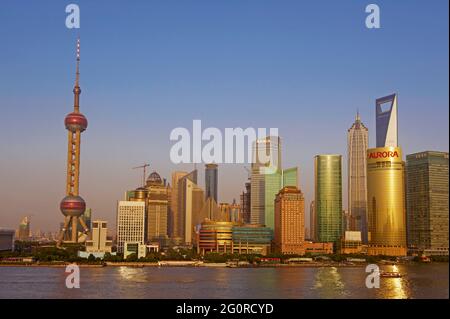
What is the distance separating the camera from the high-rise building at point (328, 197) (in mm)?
79875

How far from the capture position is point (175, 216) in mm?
98562

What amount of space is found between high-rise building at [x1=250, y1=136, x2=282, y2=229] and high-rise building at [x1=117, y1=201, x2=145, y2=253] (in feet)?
65.9

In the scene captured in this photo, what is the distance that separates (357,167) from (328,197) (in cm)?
1860

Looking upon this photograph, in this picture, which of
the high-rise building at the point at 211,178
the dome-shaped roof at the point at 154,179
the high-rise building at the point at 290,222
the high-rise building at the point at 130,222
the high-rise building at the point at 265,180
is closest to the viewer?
the high-rise building at the point at 290,222

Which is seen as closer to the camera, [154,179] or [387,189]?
[387,189]

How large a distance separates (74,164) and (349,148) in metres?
47.8

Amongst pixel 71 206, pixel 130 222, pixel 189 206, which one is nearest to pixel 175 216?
pixel 189 206

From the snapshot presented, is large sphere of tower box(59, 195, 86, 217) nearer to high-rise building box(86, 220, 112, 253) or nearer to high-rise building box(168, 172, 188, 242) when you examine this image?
high-rise building box(86, 220, 112, 253)

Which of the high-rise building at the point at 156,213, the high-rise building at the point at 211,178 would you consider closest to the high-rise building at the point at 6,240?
the high-rise building at the point at 156,213

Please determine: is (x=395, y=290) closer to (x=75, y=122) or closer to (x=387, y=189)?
(x=387, y=189)

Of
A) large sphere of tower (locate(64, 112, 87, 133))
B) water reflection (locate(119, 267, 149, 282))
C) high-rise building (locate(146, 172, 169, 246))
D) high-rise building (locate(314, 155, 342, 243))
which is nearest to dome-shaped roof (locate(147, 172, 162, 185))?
high-rise building (locate(146, 172, 169, 246))

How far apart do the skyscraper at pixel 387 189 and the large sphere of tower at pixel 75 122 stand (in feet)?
107

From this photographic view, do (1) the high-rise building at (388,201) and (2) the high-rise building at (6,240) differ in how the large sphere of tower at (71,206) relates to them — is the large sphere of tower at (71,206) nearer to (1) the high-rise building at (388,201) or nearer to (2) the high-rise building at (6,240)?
(2) the high-rise building at (6,240)
